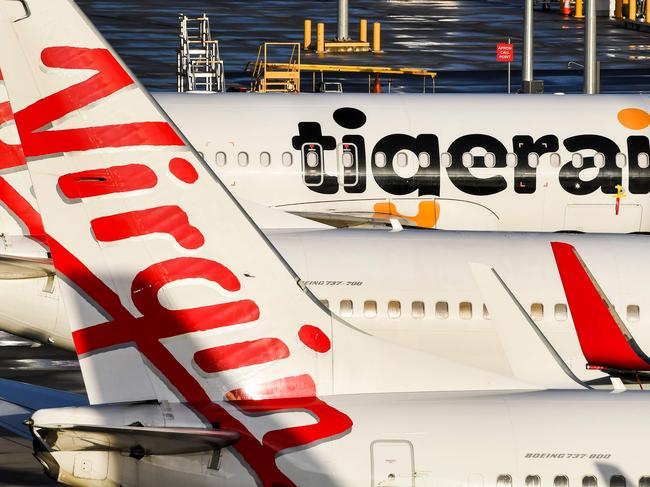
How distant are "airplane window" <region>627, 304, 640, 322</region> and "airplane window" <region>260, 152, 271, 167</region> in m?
13.3

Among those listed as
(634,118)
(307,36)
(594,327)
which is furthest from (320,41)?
(594,327)

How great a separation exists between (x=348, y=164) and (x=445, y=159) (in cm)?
228

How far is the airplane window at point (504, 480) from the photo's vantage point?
46.2 feet

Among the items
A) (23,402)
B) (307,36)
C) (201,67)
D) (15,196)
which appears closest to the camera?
(23,402)

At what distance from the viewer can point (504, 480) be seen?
14094mm

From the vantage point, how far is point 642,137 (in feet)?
116

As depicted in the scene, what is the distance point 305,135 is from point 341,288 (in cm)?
1197

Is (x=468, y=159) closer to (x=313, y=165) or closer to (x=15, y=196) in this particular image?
(x=313, y=165)

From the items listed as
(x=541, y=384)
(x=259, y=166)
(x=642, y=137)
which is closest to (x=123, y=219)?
(x=541, y=384)

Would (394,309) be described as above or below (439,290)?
below

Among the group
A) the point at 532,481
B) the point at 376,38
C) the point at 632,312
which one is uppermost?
the point at 376,38

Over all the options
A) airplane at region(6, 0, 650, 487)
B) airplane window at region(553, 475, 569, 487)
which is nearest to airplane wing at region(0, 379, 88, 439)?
airplane at region(6, 0, 650, 487)

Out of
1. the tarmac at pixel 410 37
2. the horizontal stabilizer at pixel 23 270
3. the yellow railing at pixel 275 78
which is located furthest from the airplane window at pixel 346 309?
the tarmac at pixel 410 37

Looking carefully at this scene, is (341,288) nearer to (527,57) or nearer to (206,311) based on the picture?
(206,311)
